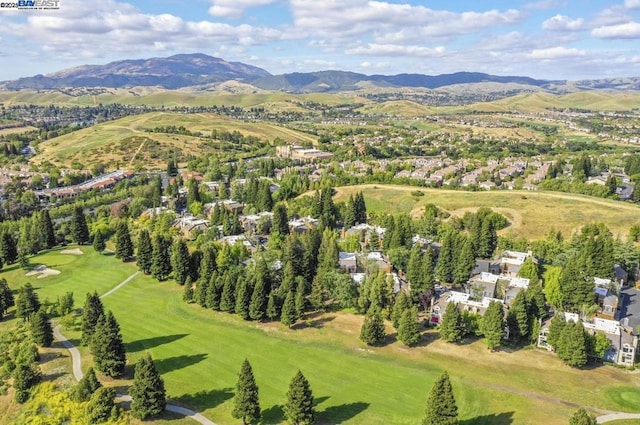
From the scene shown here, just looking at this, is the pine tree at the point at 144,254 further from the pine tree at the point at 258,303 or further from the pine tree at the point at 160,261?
the pine tree at the point at 258,303

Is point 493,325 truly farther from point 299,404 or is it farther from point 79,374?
point 79,374

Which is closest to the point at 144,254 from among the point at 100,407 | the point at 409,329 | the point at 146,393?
the point at 100,407

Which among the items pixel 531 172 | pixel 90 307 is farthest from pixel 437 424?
pixel 531 172

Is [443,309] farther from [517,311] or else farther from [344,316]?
[344,316]

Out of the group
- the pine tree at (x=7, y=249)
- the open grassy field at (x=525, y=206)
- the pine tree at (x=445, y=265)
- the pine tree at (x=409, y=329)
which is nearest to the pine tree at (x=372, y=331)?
the pine tree at (x=409, y=329)

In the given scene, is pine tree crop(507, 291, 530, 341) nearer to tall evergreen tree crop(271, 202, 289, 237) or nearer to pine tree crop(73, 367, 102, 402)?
pine tree crop(73, 367, 102, 402)

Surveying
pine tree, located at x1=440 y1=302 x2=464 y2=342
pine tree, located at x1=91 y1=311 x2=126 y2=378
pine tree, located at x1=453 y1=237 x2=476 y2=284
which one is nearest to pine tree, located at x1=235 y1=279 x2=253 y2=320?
pine tree, located at x1=91 y1=311 x2=126 y2=378
